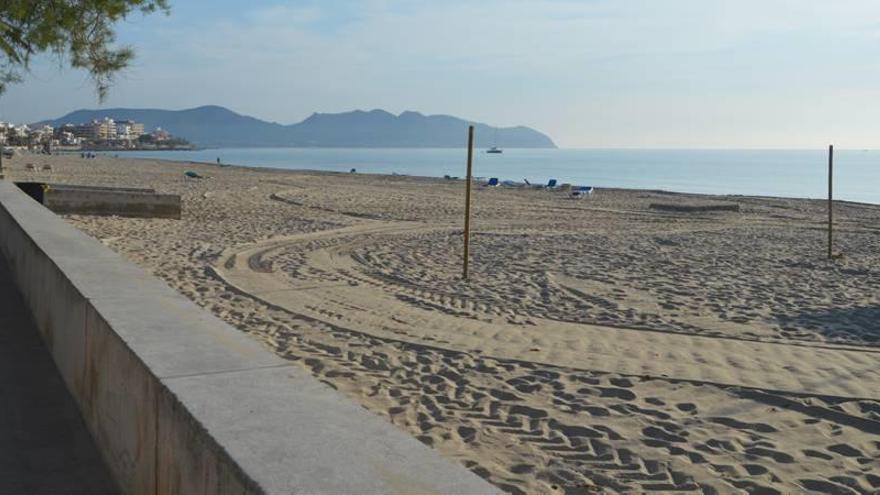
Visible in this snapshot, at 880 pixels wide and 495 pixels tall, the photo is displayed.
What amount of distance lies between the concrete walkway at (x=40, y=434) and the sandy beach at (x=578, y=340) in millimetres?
1806

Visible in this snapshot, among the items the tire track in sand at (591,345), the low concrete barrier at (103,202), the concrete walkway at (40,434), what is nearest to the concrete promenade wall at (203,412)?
the concrete walkway at (40,434)

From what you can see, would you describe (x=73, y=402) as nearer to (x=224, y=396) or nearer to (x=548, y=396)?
(x=224, y=396)

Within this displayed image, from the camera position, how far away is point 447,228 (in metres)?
18.3

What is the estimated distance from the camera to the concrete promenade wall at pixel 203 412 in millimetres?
2070

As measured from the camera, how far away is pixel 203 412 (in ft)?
7.91

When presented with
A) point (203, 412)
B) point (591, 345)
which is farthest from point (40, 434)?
point (591, 345)

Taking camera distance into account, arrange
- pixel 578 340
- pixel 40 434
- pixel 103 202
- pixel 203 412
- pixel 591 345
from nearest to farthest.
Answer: pixel 203 412 → pixel 40 434 → pixel 591 345 → pixel 578 340 → pixel 103 202

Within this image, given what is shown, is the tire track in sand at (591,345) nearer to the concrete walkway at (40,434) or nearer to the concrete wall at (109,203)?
the concrete walkway at (40,434)

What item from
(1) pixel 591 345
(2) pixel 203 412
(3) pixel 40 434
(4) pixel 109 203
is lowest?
(1) pixel 591 345

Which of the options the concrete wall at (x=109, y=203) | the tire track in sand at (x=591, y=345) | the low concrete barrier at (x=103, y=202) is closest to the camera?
the tire track in sand at (x=591, y=345)

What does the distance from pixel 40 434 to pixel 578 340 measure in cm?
485

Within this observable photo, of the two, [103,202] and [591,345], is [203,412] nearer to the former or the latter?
[591,345]

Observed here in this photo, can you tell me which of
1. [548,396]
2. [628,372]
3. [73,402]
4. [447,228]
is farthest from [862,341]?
[447,228]

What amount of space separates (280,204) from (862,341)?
18.7 metres
